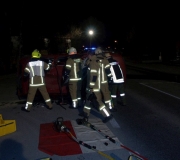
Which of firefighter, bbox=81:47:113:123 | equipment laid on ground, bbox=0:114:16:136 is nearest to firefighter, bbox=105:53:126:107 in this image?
firefighter, bbox=81:47:113:123

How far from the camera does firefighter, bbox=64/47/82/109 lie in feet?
27.6

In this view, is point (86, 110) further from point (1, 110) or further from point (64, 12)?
point (64, 12)

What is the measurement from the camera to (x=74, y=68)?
8.48 meters

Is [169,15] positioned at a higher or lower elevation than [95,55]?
higher

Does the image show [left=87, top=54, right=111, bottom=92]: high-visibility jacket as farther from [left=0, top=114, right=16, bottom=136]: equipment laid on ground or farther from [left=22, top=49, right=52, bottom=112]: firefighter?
[left=0, top=114, right=16, bottom=136]: equipment laid on ground

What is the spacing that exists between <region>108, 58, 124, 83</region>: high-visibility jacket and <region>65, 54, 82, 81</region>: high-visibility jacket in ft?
3.08

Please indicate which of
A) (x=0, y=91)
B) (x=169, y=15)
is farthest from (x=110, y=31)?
(x=0, y=91)

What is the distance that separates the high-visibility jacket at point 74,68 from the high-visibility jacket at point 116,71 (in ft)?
3.08

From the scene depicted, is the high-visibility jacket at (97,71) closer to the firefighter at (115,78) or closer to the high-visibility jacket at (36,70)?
the firefighter at (115,78)

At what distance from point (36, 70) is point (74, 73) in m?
1.11

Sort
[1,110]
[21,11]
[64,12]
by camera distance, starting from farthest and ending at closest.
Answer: [64,12] → [21,11] → [1,110]

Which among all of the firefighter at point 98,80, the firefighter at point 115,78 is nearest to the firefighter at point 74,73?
the firefighter at point 115,78

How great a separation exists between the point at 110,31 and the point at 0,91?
191 feet

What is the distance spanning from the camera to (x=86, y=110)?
7227 millimetres
